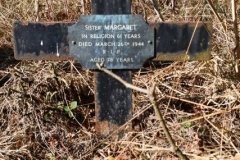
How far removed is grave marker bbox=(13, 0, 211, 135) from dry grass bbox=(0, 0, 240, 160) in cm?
17

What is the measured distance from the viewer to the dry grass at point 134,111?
6.83 feet

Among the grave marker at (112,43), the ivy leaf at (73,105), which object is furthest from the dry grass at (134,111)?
the grave marker at (112,43)

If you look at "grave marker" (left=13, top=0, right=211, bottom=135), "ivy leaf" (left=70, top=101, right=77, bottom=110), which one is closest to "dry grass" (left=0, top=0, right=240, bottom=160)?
"ivy leaf" (left=70, top=101, right=77, bottom=110)

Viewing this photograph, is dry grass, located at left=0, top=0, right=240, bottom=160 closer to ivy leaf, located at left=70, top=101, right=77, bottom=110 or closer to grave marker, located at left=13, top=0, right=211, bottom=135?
ivy leaf, located at left=70, top=101, right=77, bottom=110

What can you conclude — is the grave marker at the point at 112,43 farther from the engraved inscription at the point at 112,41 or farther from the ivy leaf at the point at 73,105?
the ivy leaf at the point at 73,105

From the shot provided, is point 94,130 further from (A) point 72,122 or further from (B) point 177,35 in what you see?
(B) point 177,35

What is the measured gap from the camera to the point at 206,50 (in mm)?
2100

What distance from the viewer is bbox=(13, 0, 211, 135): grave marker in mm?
2057

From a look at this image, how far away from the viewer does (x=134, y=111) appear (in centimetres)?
232

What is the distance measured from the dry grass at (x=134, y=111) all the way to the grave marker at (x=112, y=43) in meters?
0.17

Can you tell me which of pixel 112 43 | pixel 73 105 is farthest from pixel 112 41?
pixel 73 105

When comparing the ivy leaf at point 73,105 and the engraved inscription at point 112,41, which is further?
the ivy leaf at point 73,105

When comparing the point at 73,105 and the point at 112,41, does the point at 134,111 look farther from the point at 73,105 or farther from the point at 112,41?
the point at 112,41

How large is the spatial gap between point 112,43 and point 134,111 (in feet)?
1.32
